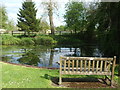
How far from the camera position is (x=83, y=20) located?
94.8 feet

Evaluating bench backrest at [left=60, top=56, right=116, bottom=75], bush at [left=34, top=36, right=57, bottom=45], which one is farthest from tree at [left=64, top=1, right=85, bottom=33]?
bench backrest at [left=60, top=56, right=116, bottom=75]

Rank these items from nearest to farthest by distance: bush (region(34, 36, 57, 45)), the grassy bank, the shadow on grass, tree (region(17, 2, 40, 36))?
the shadow on grass, the grassy bank, bush (region(34, 36, 57, 45)), tree (region(17, 2, 40, 36))

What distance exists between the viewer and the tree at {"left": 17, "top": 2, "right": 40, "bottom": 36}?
27.9 metres

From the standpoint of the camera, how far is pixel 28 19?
27.9 m

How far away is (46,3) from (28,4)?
3.91 metres

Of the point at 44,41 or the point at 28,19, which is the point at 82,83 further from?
the point at 28,19

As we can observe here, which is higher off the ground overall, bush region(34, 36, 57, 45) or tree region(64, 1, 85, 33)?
tree region(64, 1, 85, 33)

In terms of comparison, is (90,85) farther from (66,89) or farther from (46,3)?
(46,3)

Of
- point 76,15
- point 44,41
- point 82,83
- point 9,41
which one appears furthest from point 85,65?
point 76,15

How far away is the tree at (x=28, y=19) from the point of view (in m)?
27.9

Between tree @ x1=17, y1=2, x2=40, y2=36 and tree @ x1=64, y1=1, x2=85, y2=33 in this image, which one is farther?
tree @ x1=64, y1=1, x2=85, y2=33

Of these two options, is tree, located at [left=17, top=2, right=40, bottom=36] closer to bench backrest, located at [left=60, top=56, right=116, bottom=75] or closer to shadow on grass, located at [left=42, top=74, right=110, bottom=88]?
shadow on grass, located at [left=42, top=74, right=110, bottom=88]

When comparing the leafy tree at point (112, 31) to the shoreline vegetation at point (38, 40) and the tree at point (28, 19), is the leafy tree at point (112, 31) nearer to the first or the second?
the shoreline vegetation at point (38, 40)

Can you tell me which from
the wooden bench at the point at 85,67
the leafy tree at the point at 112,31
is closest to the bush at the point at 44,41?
the leafy tree at the point at 112,31
